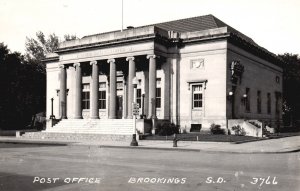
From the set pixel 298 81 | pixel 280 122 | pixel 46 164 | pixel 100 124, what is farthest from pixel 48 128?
pixel 298 81

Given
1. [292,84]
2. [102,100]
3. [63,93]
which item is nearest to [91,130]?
[102,100]

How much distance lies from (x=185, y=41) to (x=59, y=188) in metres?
29.5

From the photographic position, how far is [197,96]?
37.3 metres

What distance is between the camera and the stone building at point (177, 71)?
117 ft

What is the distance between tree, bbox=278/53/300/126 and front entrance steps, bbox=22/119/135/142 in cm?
3644

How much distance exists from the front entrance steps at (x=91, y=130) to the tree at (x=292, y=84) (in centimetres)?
3644

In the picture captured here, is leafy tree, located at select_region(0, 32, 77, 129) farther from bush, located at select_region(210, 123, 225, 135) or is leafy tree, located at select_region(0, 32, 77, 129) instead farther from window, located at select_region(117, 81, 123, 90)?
bush, located at select_region(210, 123, 225, 135)

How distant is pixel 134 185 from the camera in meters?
9.95

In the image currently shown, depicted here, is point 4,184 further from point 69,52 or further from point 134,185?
point 69,52

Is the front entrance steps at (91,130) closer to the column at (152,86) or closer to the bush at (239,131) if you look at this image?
the column at (152,86)

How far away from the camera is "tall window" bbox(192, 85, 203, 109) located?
37.1 metres

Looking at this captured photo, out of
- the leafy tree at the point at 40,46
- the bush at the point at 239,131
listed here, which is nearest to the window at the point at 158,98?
the bush at the point at 239,131

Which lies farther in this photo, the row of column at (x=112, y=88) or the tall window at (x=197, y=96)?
the tall window at (x=197, y=96)

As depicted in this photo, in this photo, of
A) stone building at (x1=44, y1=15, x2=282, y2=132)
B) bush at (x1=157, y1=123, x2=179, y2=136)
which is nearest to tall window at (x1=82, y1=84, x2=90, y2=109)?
stone building at (x1=44, y1=15, x2=282, y2=132)
